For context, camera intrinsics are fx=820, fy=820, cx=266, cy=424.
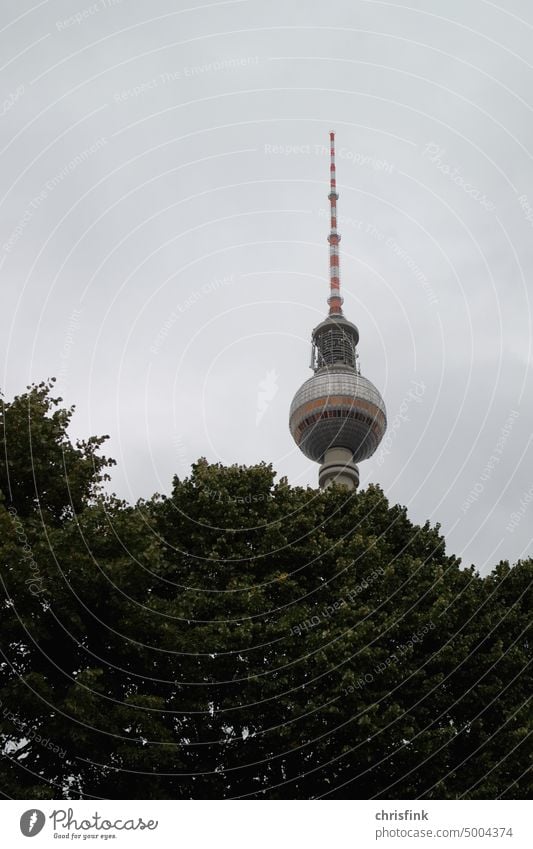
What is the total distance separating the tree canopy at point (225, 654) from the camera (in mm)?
19875

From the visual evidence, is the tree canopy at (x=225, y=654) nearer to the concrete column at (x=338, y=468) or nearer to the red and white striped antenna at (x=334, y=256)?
the concrete column at (x=338, y=468)

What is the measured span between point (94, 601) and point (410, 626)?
30.4ft

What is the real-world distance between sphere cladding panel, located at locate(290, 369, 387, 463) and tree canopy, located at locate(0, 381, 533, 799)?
64.1 meters

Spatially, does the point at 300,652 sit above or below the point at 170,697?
above

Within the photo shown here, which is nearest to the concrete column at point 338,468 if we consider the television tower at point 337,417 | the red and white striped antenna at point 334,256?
the television tower at point 337,417

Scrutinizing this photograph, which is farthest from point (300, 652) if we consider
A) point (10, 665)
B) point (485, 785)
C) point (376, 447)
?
point (376, 447)

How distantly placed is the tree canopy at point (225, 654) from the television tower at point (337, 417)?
62.3 metres

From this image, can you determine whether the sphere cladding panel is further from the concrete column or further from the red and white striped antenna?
the red and white striped antenna

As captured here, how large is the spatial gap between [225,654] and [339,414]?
6943 centimetres

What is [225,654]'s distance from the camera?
22.3m

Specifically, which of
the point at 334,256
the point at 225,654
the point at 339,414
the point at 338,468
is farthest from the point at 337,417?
the point at 225,654

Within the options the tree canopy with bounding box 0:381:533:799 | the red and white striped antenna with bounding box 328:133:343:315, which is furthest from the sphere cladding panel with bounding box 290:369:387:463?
the tree canopy with bounding box 0:381:533:799
